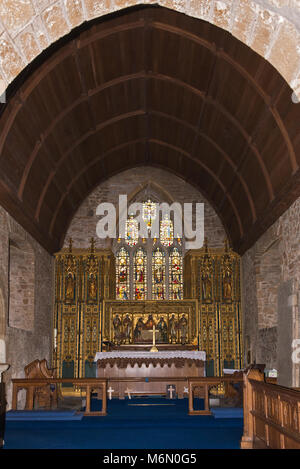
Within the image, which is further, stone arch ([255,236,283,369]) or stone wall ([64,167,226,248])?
stone wall ([64,167,226,248])

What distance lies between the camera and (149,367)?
13672 mm

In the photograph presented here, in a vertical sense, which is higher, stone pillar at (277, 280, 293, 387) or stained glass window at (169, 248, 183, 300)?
stained glass window at (169, 248, 183, 300)

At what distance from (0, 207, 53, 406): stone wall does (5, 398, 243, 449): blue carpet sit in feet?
7.63

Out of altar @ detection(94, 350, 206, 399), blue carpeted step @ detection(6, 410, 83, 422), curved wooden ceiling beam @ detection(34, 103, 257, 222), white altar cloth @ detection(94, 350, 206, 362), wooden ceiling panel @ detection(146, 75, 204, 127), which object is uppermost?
wooden ceiling panel @ detection(146, 75, 204, 127)

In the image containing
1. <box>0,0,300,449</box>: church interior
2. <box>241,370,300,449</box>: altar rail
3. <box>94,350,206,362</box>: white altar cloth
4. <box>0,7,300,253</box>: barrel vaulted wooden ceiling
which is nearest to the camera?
<box>241,370,300,449</box>: altar rail

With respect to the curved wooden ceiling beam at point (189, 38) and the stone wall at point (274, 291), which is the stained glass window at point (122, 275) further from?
the curved wooden ceiling beam at point (189, 38)

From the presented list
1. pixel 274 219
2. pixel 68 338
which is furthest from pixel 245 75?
pixel 68 338

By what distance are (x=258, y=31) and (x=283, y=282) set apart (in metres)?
6.85

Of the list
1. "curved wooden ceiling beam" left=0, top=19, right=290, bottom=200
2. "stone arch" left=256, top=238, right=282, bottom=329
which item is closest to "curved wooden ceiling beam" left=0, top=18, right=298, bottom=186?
"curved wooden ceiling beam" left=0, top=19, right=290, bottom=200

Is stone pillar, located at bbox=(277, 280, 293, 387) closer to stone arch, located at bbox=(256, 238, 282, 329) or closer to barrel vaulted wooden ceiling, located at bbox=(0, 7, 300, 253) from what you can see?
barrel vaulted wooden ceiling, located at bbox=(0, 7, 300, 253)

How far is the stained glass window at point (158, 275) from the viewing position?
58.8 feet

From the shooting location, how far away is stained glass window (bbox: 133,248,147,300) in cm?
1791
